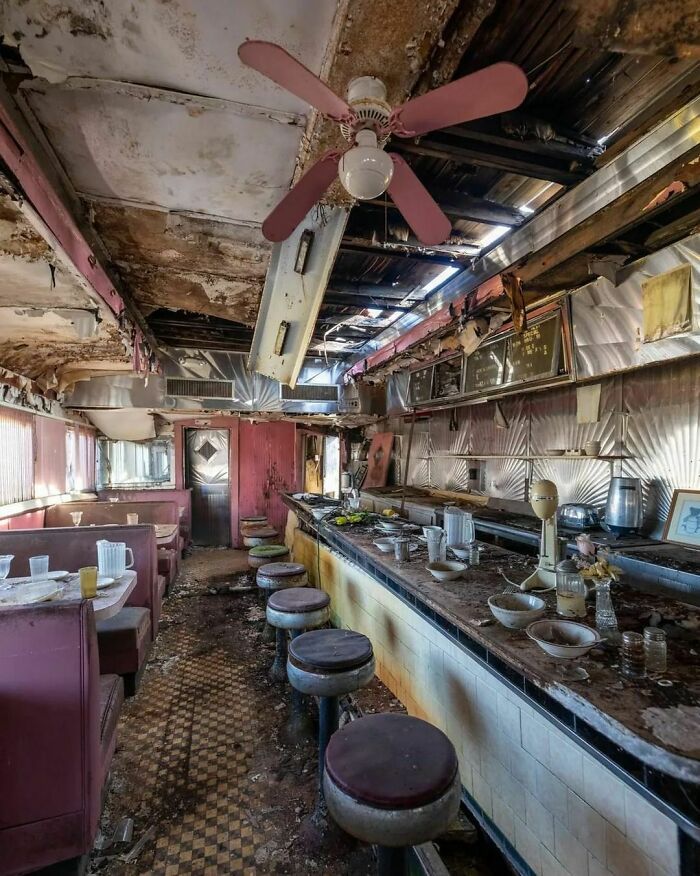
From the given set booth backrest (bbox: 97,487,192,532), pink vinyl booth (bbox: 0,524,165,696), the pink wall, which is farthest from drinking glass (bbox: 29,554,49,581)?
the pink wall

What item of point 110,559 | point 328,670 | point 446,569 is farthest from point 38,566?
point 446,569

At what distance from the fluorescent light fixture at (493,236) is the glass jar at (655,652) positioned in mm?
2698

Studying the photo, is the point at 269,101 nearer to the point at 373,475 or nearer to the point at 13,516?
the point at 13,516

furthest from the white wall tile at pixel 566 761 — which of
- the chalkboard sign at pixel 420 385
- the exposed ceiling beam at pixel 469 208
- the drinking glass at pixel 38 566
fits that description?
the chalkboard sign at pixel 420 385

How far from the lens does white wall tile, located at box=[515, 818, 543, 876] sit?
143 centimetres

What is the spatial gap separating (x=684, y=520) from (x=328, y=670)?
Result: 2526 mm

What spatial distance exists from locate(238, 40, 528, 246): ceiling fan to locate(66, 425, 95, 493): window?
21.0 feet

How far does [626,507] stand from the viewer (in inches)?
122

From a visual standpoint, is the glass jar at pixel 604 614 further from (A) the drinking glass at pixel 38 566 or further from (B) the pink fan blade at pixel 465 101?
(A) the drinking glass at pixel 38 566

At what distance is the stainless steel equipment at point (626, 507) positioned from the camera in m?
3.10

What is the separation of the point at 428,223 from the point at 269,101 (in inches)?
34.3

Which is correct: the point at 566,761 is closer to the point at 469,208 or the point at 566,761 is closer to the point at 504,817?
the point at 504,817

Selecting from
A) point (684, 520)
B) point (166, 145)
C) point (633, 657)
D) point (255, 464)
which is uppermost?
point (166, 145)

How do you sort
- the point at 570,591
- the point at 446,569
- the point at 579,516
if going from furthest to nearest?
the point at 579,516, the point at 446,569, the point at 570,591
